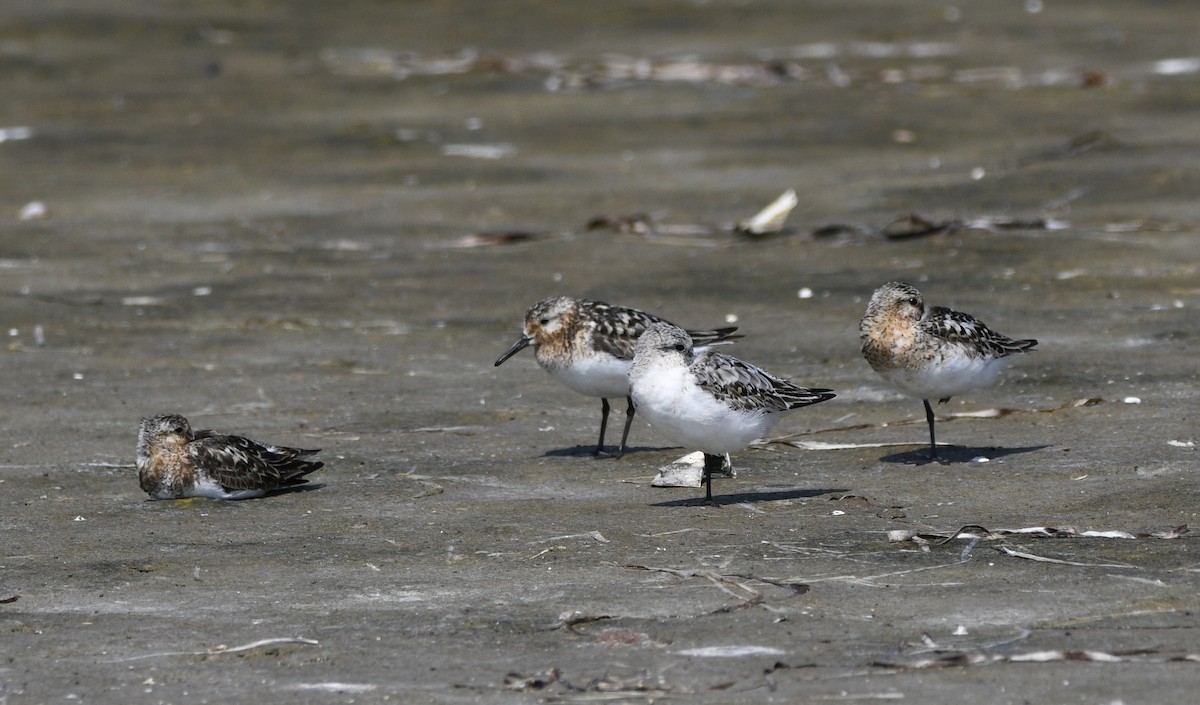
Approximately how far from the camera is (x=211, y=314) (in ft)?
47.5

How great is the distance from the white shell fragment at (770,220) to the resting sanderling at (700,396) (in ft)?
22.2

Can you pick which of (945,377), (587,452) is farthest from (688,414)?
(945,377)

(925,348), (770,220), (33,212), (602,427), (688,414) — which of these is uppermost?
(33,212)

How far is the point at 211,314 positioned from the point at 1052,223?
7449 mm

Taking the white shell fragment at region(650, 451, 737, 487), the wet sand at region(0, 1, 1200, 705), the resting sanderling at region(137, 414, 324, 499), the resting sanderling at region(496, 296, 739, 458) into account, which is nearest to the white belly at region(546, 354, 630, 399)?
the resting sanderling at region(496, 296, 739, 458)

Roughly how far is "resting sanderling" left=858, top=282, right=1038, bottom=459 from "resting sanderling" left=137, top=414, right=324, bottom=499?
11.8 feet

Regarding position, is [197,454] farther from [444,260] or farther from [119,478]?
[444,260]

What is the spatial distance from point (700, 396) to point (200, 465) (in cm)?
277

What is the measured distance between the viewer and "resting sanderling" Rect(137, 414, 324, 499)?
31.2 ft

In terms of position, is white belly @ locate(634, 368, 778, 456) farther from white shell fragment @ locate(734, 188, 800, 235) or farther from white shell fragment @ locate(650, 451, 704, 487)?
white shell fragment @ locate(734, 188, 800, 235)

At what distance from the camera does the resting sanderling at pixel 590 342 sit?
11.1 meters

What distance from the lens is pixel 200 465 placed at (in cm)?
953

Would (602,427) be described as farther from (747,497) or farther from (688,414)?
(688,414)

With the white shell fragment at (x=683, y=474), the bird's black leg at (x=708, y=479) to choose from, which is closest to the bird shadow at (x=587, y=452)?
the white shell fragment at (x=683, y=474)
